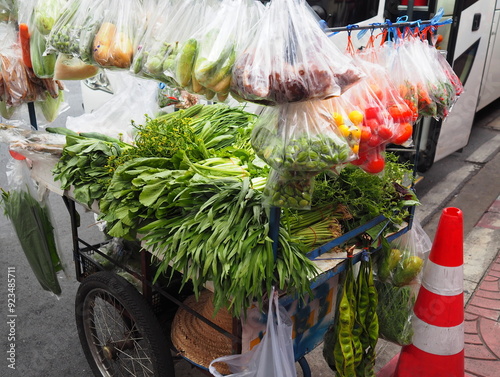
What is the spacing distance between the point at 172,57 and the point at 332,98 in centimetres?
70

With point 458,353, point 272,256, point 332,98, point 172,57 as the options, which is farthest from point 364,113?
point 458,353

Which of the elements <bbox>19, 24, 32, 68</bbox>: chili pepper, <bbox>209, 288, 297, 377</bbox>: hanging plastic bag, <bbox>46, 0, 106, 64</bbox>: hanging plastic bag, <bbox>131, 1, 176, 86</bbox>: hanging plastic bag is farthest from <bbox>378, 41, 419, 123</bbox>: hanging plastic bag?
<bbox>19, 24, 32, 68</bbox>: chili pepper

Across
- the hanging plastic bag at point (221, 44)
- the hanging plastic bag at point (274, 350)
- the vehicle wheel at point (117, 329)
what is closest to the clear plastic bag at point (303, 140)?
the hanging plastic bag at point (221, 44)

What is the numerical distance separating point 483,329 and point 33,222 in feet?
10.5

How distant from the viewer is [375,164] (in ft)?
6.28

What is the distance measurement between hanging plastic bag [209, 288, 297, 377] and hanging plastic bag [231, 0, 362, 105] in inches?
31.1

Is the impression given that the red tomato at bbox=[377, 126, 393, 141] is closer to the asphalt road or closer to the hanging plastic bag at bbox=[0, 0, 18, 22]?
the asphalt road

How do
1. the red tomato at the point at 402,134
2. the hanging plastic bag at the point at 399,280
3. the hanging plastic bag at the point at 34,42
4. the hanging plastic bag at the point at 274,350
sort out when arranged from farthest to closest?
the hanging plastic bag at the point at 34,42, the hanging plastic bag at the point at 399,280, the hanging plastic bag at the point at 274,350, the red tomato at the point at 402,134

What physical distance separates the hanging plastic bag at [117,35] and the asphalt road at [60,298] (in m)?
1.94

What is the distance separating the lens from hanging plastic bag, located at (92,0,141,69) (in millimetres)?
2160

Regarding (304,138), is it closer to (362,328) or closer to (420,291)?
(362,328)

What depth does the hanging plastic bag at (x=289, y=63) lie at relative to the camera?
1.54 m

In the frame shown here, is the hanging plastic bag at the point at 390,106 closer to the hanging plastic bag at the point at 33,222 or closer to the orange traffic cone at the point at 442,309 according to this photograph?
the orange traffic cone at the point at 442,309

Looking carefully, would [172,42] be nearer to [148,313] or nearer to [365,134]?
[365,134]
